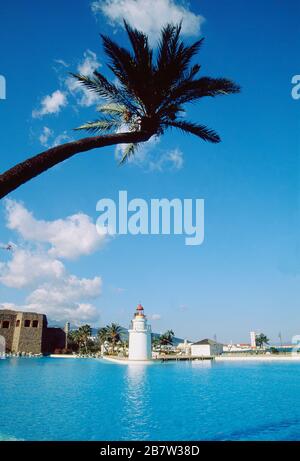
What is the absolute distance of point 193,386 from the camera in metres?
24.7

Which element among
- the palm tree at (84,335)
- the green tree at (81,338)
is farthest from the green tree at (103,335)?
the palm tree at (84,335)

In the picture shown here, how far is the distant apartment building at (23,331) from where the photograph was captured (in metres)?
66.9

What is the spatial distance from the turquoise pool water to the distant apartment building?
4289 centimetres

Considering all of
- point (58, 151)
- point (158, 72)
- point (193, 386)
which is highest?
point (158, 72)

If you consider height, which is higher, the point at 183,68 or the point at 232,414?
the point at 183,68

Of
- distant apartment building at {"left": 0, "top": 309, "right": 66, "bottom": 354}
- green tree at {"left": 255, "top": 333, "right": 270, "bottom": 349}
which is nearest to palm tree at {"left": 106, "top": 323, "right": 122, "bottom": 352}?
distant apartment building at {"left": 0, "top": 309, "right": 66, "bottom": 354}

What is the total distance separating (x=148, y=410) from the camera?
16750 millimetres

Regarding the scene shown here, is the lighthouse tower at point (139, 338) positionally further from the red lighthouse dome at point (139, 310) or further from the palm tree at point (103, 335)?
the palm tree at point (103, 335)

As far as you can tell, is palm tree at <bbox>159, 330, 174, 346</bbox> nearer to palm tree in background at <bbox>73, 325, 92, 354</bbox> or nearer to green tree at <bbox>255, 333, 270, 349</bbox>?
palm tree in background at <bbox>73, 325, 92, 354</bbox>

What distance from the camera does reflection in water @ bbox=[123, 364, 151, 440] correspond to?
13320 mm

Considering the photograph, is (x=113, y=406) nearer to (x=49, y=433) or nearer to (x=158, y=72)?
(x=49, y=433)

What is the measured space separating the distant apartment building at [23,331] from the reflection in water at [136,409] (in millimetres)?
46480
